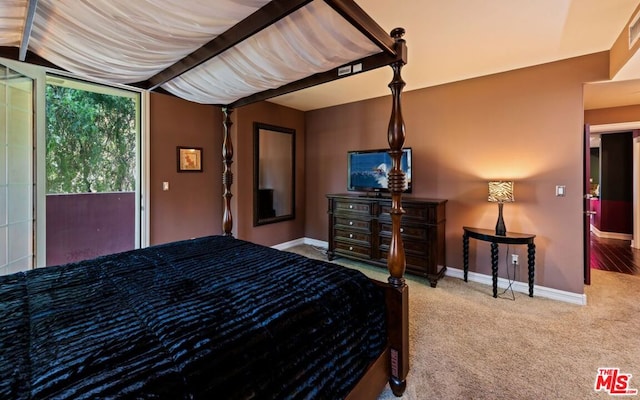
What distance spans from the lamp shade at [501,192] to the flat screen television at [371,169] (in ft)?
3.61

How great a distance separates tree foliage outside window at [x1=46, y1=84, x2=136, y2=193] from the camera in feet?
10.8

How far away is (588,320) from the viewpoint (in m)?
2.62

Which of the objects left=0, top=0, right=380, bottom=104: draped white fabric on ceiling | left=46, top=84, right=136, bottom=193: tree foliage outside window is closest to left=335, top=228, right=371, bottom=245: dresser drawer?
left=0, top=0, right=380, bottom=104: draped white fabric on ceiling

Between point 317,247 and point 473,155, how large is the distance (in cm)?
304

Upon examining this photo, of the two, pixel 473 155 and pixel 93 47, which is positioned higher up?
pixel 93 47

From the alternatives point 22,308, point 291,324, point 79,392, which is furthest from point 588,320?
point 22,308

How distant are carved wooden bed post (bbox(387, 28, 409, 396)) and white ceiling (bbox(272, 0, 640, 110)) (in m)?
0.74

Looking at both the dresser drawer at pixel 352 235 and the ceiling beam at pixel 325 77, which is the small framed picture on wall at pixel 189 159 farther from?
the dresser drawer at pixel 352 235

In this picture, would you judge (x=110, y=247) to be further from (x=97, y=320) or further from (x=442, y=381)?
(x=442, y=381)

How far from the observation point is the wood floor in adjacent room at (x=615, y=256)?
405 centimetres

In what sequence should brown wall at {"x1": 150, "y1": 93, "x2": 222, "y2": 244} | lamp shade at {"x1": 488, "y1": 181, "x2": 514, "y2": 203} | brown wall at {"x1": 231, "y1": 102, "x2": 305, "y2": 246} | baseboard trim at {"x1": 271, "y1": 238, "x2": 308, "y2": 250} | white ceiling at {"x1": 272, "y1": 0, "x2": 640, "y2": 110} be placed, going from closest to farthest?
white ceiling at {"x1": 272, "y1": 0, "x2": 640, "y2": 110}, lamp shade at {"x1": 488, "y1": 181, "x2": 514, "y2": 203}, brown wall at {"x1": 150, "y1": 93, "x2": 222, "y2": 244}, brown wall at {"x1": 231, "y1": 102, "x2": 305, "y2": 246}, baseboard trim at {"x1": 271, "y1": 238, "x2": 308, "y2": 250}

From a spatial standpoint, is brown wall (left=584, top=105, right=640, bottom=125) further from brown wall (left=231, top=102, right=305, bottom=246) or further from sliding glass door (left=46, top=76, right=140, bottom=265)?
sliding glass door (left=46, top=76, right=140, bottom=265)

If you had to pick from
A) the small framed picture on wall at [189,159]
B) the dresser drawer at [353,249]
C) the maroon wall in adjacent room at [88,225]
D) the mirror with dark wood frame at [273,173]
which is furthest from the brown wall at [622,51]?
the maroon wall in adjacent room at [88,225]

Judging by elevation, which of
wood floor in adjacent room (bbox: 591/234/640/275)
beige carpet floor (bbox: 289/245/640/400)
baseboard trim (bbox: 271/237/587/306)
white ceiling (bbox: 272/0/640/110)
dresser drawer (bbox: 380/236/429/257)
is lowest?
beige carpet floor (bbox: 289/245/640/400)
